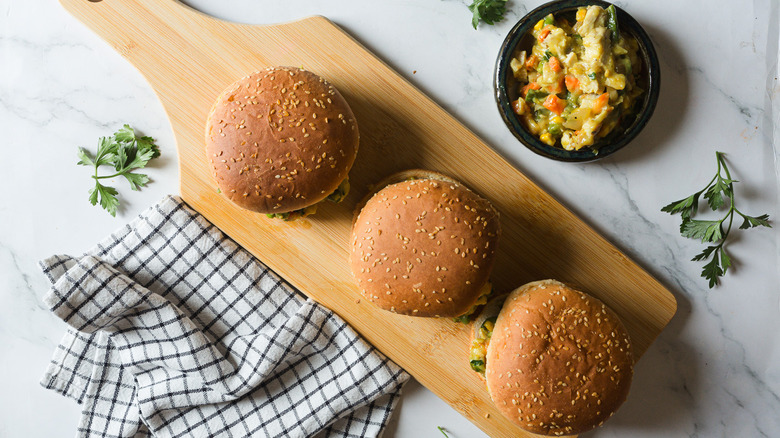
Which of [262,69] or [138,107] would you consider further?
[138,107]

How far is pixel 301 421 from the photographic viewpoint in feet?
9.73

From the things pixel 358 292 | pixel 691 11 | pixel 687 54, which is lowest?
pixel 358 292

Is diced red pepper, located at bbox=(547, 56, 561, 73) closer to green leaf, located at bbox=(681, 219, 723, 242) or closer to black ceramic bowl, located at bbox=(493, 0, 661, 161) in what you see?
black ceramic bowl, located at bbox=(493, 0, 661, 161)

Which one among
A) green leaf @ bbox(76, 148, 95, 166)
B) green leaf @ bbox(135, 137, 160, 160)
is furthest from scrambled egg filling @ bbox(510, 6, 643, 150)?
green leaf @ bbox(76, 148, 95, 166)

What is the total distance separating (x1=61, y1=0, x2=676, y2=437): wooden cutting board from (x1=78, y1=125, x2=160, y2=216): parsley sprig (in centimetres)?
23

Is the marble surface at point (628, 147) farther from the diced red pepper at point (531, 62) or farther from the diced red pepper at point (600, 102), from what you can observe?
the diced red pepper at point (600, 102)

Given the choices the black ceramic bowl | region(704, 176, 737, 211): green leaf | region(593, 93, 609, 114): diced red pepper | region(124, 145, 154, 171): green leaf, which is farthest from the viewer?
region(124, 145, 154, 171): green leaf

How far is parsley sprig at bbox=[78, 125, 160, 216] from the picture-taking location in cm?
304

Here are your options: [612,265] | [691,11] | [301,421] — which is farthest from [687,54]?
[301,421]

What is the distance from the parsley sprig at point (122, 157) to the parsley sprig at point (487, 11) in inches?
72.9

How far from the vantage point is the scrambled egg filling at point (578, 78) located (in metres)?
2.54

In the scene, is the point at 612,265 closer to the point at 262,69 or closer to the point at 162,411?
the point at 262,69

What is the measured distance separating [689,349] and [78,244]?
137 inches

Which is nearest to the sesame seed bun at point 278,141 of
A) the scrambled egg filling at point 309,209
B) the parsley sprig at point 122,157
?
the scrambled egg filling at point 309,209
